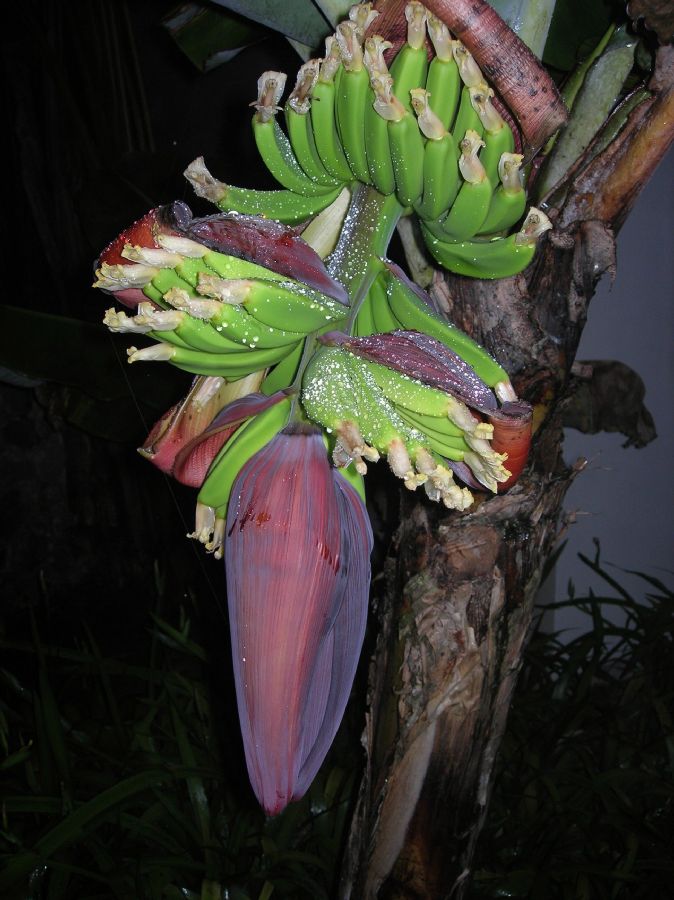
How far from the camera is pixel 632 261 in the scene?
1730mm

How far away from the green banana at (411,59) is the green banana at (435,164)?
2 centimetres

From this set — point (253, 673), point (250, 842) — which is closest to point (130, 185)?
point (253, 673)

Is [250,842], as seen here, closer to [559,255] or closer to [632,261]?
[559,255]

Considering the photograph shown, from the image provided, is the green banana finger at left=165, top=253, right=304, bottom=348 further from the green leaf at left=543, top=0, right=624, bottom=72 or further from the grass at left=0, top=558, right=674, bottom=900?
→ the grass at left=0, top=558, right=674, bottom=900

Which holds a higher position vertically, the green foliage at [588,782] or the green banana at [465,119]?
the green banana at [465,119]

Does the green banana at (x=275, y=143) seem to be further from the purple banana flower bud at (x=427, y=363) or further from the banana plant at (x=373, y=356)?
the purple banana flower bud at (x=427, y=363)

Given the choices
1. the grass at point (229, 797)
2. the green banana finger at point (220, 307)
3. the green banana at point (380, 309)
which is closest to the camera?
the green banana finger at point (220, 307)

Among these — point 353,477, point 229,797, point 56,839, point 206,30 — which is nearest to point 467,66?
point 353,477

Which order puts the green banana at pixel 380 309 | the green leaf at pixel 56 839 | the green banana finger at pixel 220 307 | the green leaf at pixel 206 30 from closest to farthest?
the green banana finger at pixel 220 307
the green banana at pixel 380 309
the green leaf at pixel 206 30
the green leaf at pixel 56 839

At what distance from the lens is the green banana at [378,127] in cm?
34

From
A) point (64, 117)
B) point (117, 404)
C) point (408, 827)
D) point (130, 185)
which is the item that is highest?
point (64, 117)

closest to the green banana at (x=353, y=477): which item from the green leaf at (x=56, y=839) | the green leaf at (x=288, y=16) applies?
the green leaf at (x=288, y=16)

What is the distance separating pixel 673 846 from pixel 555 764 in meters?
0.23

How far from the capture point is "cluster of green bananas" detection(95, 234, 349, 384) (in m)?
0.32
